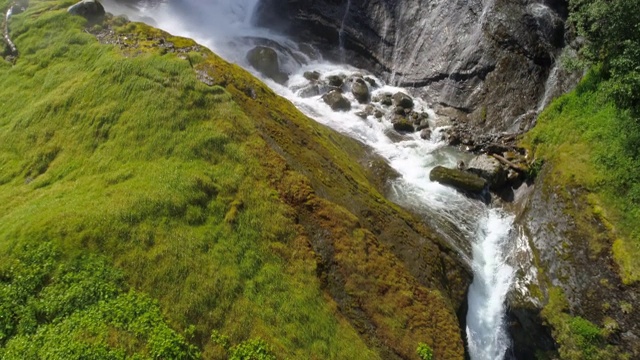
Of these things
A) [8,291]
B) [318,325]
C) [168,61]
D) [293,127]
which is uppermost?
[168,61]

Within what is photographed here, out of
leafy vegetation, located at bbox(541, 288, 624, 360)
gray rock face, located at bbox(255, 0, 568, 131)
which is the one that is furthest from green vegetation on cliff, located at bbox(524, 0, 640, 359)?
gray rock face, located at bbox(255, 0, 568, 131)

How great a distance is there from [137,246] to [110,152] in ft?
14.2

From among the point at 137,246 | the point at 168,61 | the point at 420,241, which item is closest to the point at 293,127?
the point at 168,61

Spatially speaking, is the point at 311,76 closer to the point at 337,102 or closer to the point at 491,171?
the point at 337,102

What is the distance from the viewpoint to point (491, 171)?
845 inches

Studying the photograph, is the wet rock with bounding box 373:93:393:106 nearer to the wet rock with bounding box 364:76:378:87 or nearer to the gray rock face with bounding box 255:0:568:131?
the wet rock with bounding box 364:76:378:87

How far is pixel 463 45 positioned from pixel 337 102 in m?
10.4

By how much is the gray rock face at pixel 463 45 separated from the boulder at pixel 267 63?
587 centimetres

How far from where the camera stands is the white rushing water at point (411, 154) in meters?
16.5

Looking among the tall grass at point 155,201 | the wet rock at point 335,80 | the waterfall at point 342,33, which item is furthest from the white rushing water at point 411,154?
the tall grass at point 155,201

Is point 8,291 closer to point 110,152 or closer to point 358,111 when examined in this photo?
point 110,152

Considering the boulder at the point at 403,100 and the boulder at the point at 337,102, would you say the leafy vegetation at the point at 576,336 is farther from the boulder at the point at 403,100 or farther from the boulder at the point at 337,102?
the boulder at the point at 337,102

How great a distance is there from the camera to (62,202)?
1175 centimetres


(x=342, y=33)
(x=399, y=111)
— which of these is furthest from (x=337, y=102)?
(x=342, y=33)
